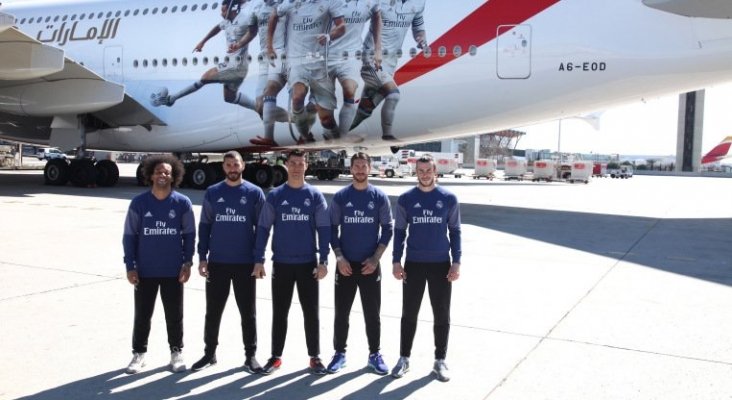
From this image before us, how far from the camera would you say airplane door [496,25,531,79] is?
45.9ft

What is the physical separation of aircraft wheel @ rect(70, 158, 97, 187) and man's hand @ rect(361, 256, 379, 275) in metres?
17.5

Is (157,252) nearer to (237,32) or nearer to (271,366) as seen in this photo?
Result: (271,366)

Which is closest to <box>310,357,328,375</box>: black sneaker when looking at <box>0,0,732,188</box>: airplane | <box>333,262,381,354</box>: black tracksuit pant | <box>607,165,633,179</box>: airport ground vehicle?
<box>333,262,381,354</box>: black tracksuit pant

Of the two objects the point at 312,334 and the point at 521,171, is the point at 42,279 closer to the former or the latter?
the point at 312,334

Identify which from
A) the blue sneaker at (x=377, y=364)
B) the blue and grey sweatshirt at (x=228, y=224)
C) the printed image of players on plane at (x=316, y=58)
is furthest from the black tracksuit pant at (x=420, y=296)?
the printed image of players on plane at (x=316, y=58)

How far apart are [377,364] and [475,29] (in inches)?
454

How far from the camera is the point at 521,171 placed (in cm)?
4253

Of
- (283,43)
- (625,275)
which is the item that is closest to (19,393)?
(625,275)

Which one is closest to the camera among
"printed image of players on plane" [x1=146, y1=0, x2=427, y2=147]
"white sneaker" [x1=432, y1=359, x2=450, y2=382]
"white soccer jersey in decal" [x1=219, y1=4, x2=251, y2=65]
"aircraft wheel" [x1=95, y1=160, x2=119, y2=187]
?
"white sneaker" [x1=432, y1=359, x2=450, y2=382]

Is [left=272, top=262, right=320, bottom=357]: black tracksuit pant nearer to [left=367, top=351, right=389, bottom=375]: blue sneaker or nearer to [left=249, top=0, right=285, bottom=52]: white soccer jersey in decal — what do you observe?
[left=367, top=351, right=389, bottom=375]: blue sneaker

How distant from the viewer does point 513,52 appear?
557 inches

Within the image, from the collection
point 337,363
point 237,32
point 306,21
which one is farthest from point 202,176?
point 337,363

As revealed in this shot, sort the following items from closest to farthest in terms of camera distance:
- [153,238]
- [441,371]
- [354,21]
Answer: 1. [441,371]
2. [153,238]
3. [354,21]

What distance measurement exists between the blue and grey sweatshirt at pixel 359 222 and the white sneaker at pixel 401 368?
746 millimetres
